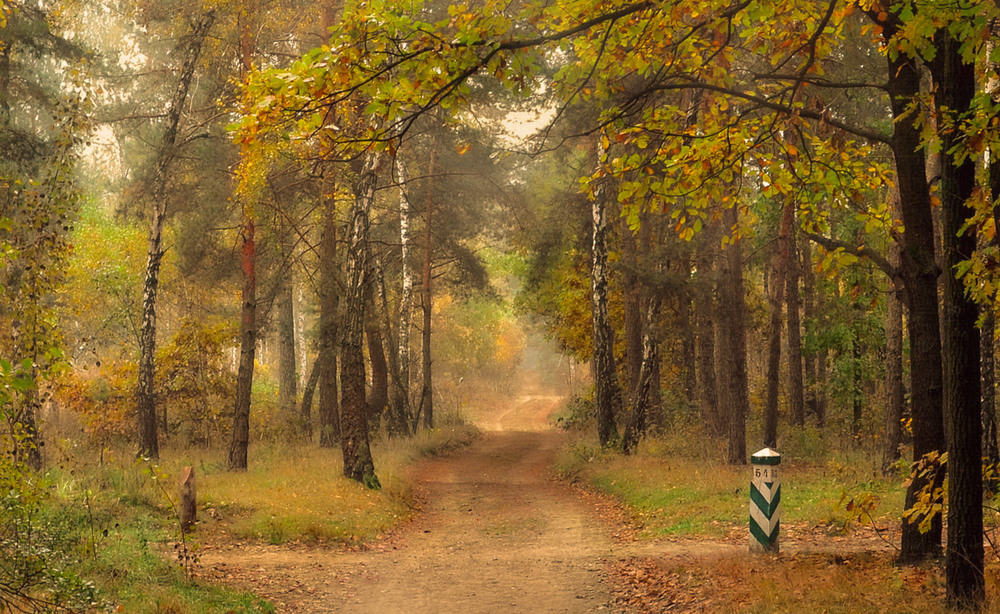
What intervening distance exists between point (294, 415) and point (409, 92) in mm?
22804

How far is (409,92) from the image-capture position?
541cm

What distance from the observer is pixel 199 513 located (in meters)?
12.5

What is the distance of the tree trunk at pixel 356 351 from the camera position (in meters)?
15.8

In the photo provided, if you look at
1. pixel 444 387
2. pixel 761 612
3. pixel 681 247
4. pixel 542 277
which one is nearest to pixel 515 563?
pixel 761 612

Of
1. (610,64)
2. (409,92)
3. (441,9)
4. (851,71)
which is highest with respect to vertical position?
(441,9)

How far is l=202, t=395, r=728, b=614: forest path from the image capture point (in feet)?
28.6

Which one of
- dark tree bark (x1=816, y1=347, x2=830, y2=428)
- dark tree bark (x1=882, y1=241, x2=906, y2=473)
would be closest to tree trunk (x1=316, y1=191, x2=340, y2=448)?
dark tree bark (x1=882, y1=241, x2=906, y2=473)

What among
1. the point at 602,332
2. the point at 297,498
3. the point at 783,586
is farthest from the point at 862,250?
the point at 602,332

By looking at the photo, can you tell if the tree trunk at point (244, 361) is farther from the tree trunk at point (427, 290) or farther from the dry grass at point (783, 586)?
the tree trunk at point (427, 290)

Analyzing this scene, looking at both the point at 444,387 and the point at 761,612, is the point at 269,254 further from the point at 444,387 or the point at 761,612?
the point at 444,387

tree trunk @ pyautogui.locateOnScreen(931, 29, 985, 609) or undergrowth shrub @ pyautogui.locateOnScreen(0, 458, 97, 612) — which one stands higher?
tree trunk @ pyautogui.locateOnScreen(931, 29, 985, 609)

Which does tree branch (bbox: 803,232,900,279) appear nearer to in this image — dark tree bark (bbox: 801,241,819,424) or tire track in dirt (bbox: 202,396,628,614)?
tire track in dirt (bbox: 202,396,628,614)

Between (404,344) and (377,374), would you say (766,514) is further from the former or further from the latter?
(404,344)

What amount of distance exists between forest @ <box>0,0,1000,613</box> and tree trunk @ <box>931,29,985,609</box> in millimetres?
21
